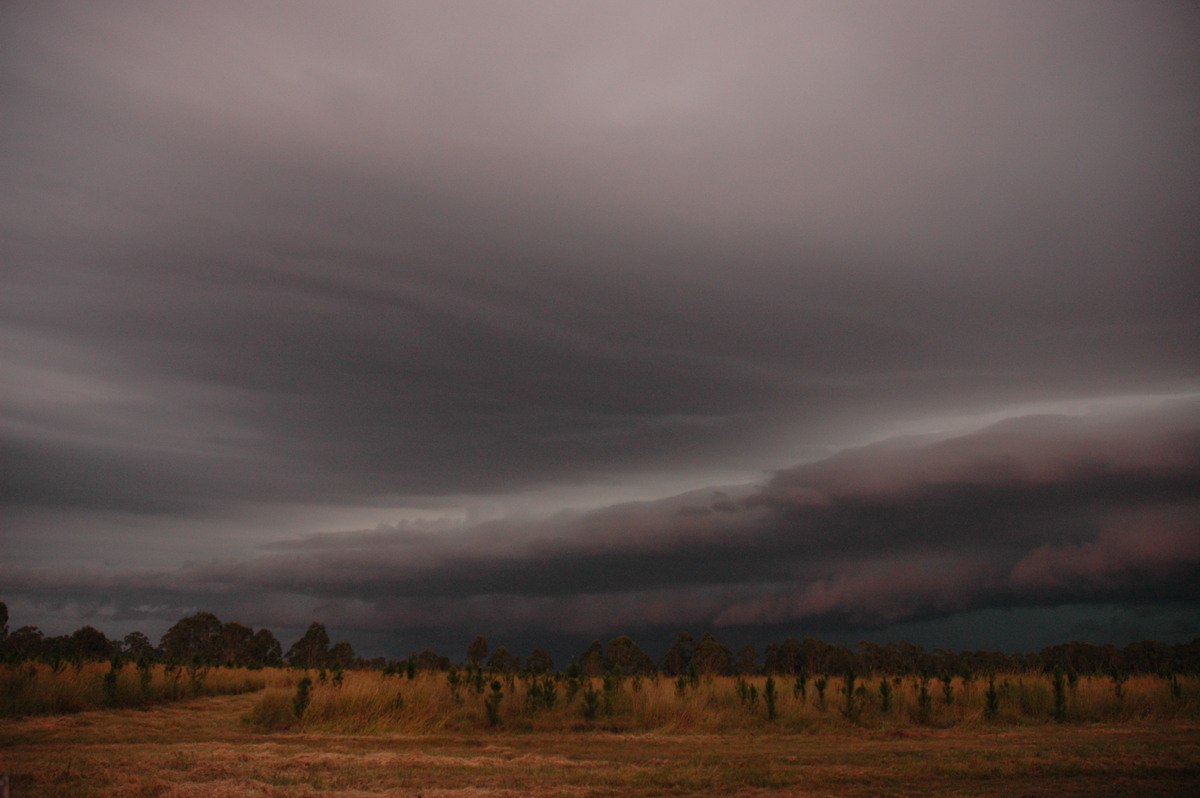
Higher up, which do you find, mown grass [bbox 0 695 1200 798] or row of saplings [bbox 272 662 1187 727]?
mown grass [bbox 0 695 1200 798]

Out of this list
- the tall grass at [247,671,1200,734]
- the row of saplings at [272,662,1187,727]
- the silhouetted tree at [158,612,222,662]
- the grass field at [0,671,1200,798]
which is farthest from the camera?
the silhouetted tree at [158,612,222,662]

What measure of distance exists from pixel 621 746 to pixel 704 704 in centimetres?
678

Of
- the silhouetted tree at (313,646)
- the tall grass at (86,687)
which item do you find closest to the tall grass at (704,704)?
the tall grass at (86,687)

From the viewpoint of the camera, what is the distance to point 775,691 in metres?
24.5

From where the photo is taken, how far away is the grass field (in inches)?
455

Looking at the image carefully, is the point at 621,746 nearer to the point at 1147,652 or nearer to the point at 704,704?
the point at 704,704

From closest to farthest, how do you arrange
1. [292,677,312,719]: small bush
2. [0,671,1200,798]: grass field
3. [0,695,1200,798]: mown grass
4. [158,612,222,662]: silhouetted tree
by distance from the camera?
[0,695,1200,798]: mown grass
[0,671,1200,798]: grass field
[292,677,312,719]: small bush
[158,612,222,662]: silhouetted tree

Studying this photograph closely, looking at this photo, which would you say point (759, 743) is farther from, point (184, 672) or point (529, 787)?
point (184, 672)

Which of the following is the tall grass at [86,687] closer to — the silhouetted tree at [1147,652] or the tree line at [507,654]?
the tree line at [507,654]

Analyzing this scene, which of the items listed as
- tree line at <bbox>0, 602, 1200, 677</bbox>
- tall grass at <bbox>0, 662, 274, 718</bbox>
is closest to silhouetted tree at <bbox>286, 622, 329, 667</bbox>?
tree line at <bbox>0, 602, 1200, 677</bbox>

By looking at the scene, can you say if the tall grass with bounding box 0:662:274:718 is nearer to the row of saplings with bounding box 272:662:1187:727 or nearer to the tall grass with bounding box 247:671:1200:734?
the tall grass with bounding box 247:671:1200:734

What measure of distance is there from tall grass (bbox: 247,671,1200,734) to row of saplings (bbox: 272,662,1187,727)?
0.13ft

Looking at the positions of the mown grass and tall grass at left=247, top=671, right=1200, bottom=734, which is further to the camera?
tall grass at left=247, top=671, right=1200, bottom=734

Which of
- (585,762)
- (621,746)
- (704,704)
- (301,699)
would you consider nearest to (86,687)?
(301,699)
